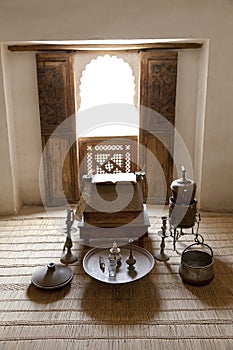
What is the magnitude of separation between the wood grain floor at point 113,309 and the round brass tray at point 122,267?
5.1 inches

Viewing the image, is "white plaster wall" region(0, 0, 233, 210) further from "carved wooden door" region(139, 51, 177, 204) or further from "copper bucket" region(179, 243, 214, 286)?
"copper bucket" region(179, 243, 214, 286)

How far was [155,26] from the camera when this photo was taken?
4.03 metres

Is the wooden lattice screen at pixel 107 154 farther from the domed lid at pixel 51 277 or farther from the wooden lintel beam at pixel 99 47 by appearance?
the domed lid at pixel 51 277

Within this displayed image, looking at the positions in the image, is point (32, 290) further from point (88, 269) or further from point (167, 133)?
point (167, 133)

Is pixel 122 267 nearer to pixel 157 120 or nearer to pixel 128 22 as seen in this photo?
pixel 157 120

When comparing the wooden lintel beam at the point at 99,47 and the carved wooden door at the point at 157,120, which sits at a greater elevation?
the wooden lintel beam at the point at 99,47

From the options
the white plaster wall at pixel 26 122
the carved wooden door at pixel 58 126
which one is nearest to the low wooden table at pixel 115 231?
the carved wooden door at pixel 58 126

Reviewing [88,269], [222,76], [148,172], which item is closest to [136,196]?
[88,269]

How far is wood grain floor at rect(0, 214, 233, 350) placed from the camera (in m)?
2.69

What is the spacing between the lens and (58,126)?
4605 mm

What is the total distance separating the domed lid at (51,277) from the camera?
125 inches

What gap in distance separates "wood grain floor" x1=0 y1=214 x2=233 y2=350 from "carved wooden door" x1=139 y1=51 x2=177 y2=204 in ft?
3.90

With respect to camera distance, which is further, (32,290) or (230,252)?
(230,252)

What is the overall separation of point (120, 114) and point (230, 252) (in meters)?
2.00
